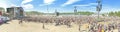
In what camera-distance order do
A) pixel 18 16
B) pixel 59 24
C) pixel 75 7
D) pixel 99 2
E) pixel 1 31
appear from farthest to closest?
pixel 75 7
pixel 18 16
pixel 99 2
pixel 59 24
pixel 1 31

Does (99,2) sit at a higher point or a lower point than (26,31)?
higher

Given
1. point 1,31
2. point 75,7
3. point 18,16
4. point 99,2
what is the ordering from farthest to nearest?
1. point 75,7
2. point 18,16
3. point 99,2
4. point 1,31

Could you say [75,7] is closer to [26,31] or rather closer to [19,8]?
[19,8]

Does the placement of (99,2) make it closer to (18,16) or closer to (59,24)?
(59,24)

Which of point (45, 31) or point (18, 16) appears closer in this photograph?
point (45, 31)

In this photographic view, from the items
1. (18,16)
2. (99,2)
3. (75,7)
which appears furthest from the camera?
(75,7)

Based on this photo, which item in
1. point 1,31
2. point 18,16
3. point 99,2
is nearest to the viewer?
point 1,31

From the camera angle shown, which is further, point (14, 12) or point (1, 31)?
point (14, 12)

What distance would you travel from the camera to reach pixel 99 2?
42094 millimetres

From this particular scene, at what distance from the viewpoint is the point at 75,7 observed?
66.8 metres

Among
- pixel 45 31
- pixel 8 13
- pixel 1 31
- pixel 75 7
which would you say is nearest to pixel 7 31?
pixel 1 31

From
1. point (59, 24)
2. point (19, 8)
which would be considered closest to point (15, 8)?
point (19, 8)

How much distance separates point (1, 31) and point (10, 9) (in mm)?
23568

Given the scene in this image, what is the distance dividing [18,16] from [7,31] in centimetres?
2230
